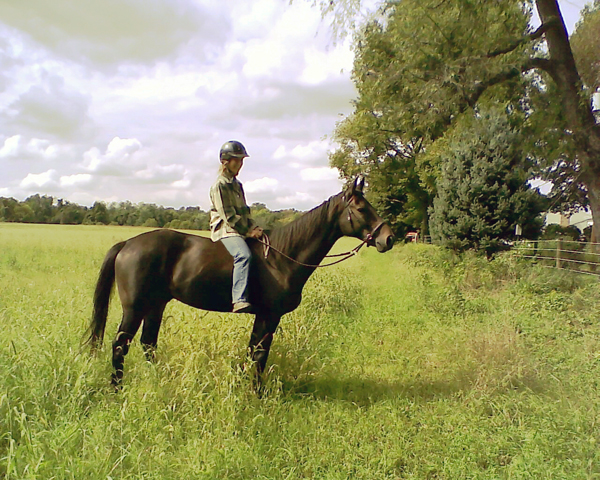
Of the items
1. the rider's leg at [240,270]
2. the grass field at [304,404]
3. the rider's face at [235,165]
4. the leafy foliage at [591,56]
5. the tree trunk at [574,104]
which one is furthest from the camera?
the leafy foliage at [591,56]

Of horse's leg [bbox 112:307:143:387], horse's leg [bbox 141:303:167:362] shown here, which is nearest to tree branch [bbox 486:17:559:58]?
horse's leg [bbox 141:303:167:362]

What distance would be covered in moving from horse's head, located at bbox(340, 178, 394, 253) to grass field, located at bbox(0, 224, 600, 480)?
1.80 meters

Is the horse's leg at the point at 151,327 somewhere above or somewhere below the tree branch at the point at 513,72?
below

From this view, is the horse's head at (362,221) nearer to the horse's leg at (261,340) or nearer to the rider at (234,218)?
the rider at (234,218)

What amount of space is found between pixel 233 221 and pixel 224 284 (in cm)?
69

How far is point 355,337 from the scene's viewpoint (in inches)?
241

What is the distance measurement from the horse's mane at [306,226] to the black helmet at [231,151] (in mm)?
967

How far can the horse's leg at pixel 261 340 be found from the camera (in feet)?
12.5

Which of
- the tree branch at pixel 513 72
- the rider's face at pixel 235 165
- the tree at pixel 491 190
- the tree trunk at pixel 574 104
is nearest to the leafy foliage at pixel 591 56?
the tree at pixel 491 190

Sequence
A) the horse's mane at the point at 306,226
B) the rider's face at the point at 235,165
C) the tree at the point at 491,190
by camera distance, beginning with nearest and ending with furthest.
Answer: the rider's face at the point at 235,165 → the horse's mane at the point at 306,226 → the tree at the point at 491,190

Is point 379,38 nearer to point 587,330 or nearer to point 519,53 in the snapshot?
point 519,53

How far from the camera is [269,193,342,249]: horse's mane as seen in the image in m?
3.86

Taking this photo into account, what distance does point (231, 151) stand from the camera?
3639 mm

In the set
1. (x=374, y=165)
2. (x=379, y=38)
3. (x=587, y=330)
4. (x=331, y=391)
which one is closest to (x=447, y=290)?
(x=587, y=330)
